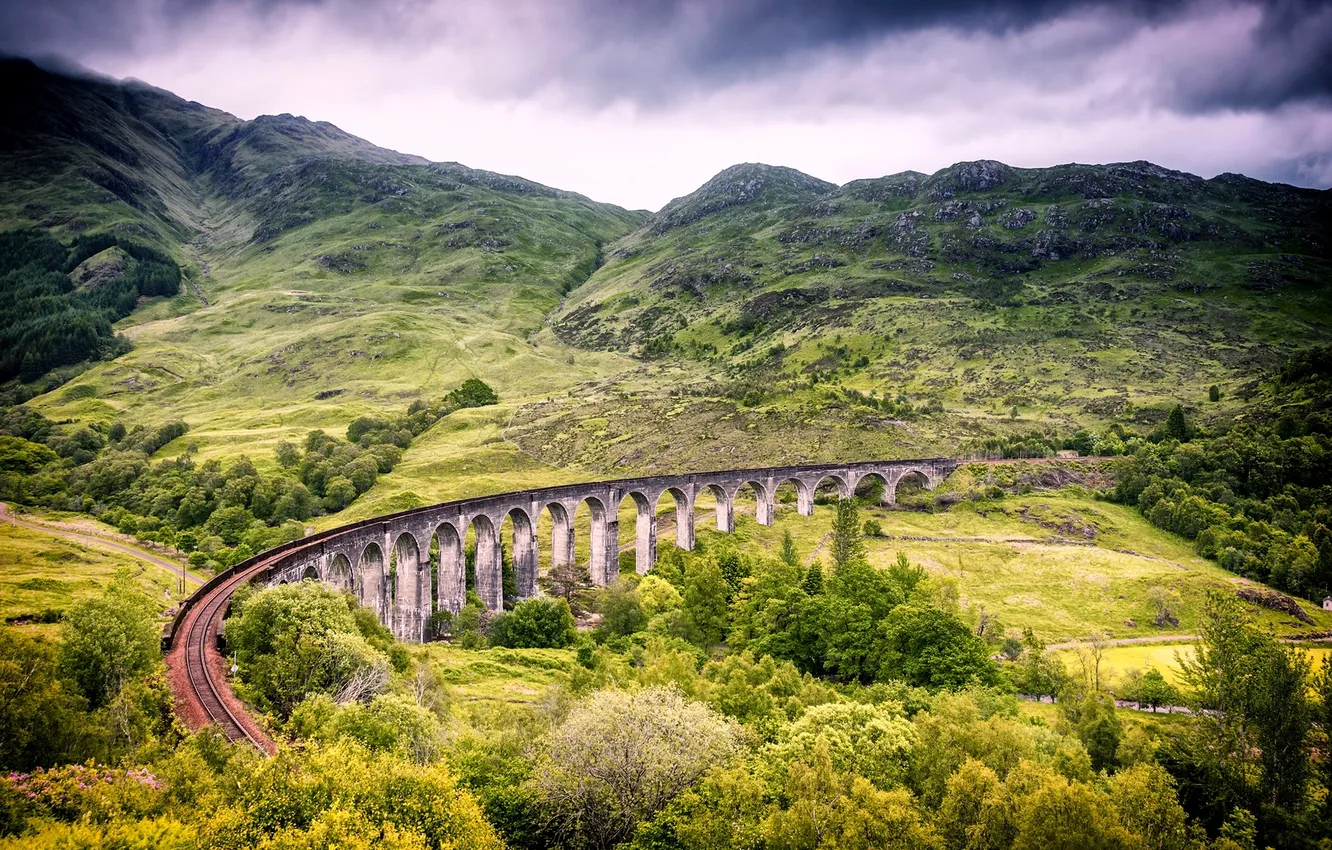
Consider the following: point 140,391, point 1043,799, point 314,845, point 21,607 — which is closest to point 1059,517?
point 1043,799

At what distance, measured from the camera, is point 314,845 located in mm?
16828

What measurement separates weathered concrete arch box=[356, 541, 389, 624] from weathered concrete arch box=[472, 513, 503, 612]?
12.9 meters

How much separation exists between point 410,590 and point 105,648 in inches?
1373

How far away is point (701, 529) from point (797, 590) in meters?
34.8

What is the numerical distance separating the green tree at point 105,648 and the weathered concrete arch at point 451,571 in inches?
1420

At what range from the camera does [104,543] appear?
80.8 metres

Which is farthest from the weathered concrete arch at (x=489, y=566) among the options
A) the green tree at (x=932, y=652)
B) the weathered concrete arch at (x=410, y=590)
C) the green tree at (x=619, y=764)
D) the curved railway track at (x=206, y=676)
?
the green tree at (x=619, y=764)

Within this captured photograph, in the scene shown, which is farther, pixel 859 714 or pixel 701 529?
pixel 701 529

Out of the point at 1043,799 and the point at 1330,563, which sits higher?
the point at 1043,799

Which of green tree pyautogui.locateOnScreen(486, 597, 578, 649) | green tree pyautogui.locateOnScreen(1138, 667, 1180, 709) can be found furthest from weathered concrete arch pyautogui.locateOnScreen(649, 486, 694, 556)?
green tree pyautogui.locateOnScreen(1138, 667, 1180, 709)

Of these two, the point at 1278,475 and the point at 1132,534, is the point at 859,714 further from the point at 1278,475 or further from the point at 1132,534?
the point at 1278,475

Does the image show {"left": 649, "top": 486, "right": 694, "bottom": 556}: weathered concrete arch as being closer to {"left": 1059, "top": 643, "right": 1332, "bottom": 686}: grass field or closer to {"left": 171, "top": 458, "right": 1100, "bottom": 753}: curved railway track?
{"left": 1059, "top": 643, "right": 1332, "bottom": 686}: grass field

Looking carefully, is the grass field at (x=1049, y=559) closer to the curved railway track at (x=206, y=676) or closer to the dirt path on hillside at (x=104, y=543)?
the curved railway track at (x=206, y=676)

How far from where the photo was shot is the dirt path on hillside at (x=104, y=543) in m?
75.8
